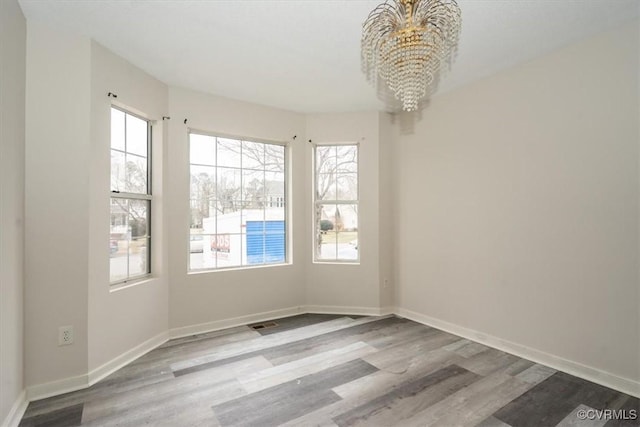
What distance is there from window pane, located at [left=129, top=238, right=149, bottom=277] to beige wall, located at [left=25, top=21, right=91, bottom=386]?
573mm

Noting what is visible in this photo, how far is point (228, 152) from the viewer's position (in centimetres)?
366

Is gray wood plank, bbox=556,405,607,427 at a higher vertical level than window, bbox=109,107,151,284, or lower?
lower

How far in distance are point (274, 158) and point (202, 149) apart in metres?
0.88

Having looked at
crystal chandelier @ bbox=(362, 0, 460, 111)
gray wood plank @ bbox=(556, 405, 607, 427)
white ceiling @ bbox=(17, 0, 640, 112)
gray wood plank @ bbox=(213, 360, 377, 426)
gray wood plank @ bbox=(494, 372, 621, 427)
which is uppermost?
white ceiling @ bbox=(17, 0, 640, 112)

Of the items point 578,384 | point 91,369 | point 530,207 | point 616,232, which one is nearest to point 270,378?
point 91,369

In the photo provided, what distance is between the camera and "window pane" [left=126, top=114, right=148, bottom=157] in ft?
9.46

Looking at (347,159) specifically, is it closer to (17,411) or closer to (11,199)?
(11,199)

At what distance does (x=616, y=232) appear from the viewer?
2268mm

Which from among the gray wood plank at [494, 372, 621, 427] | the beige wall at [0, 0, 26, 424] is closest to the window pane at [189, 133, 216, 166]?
the beige wall at [0, 0, 26, 424]

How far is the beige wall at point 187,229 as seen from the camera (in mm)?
3238

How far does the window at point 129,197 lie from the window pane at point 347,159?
7.23 feet

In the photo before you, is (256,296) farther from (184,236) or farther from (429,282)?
(429,282)

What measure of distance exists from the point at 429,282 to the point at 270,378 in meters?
2.13

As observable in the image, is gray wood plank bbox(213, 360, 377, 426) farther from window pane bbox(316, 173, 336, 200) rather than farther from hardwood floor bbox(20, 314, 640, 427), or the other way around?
window pane bbox(316, 173, 336, 200)
